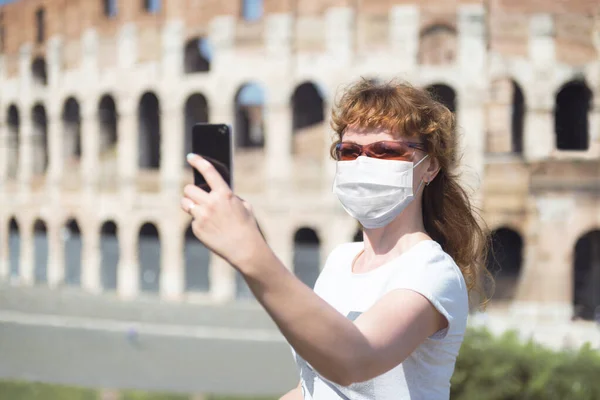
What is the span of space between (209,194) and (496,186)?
669 inches

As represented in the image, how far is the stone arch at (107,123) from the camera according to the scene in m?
22.6

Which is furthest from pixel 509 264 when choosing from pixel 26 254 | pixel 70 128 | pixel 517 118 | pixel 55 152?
pixel 26 254

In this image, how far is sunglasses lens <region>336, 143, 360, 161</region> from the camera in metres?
2.01

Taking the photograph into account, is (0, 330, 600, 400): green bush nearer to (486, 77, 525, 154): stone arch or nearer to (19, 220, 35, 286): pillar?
(486, 77, 525, 154): stone arch

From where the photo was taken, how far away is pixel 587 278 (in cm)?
1889

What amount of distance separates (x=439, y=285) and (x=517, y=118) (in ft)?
65.1

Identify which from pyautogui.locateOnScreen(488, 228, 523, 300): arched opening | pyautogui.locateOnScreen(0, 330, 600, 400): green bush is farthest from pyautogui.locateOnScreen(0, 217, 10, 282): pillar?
pyautogui.locateOnScreen(0, 330, 600, 400): green bush

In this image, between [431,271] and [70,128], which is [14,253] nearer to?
[70,128]

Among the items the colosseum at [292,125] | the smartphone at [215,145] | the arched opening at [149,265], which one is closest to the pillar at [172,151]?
the colosseum at [292,125]

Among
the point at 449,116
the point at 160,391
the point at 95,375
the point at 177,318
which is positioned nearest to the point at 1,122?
the point at 177,318

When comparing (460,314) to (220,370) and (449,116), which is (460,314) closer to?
(449,116)

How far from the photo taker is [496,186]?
17406mm

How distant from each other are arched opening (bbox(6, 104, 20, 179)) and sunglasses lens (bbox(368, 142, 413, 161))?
27076 mm

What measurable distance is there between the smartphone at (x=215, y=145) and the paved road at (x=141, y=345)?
33.5 feet
